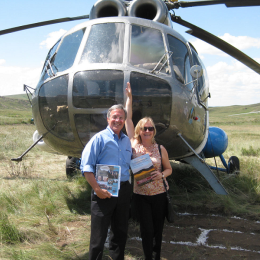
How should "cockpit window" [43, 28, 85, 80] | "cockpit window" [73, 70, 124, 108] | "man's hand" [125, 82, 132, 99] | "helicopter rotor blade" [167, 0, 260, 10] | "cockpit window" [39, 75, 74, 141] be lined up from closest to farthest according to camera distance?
"man's hand" [125, 82, 132, 99], "cockpit window" [73, 70, 124, 108], "cockpit window" [39, 75, 74, 141], "cockpit window" [43, 28, 85, 80], "helicopter rotor blade" [167, 0, 260, 10]

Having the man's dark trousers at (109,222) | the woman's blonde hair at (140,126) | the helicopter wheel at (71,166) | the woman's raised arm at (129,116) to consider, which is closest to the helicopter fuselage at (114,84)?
the woman's raised arm at (129,116)

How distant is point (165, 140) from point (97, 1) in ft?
8.87

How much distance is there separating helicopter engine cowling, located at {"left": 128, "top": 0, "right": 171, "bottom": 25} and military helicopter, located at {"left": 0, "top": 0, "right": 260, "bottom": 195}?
1.91 ft

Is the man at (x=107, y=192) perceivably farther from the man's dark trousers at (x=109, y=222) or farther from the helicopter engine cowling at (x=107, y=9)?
the helicopter engine cowling at (x=107, y=9)

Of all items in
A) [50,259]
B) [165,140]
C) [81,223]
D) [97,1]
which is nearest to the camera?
[50,259]

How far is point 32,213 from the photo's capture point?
3.74 m

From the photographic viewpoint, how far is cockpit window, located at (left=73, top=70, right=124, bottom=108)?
3.10 meters

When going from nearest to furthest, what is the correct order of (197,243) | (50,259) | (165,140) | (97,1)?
(50,259) < (197,243) < (165,140) < (97,1)

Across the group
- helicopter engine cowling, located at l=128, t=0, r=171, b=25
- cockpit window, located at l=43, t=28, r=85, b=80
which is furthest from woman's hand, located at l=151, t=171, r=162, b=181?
helicopter engine cowling, located at l=128, t=0, r=171, b=25

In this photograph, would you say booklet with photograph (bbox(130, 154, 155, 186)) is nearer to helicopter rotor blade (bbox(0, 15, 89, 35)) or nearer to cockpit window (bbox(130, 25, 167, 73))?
cockpit window (bbox(130, 25, 167, 73))

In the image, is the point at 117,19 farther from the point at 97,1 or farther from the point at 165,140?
the point at 165,140

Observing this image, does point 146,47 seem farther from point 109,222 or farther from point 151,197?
point 109,222

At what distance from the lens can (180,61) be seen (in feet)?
12.7

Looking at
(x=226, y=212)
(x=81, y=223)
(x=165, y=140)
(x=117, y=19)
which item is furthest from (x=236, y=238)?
(x=117, y=19)
